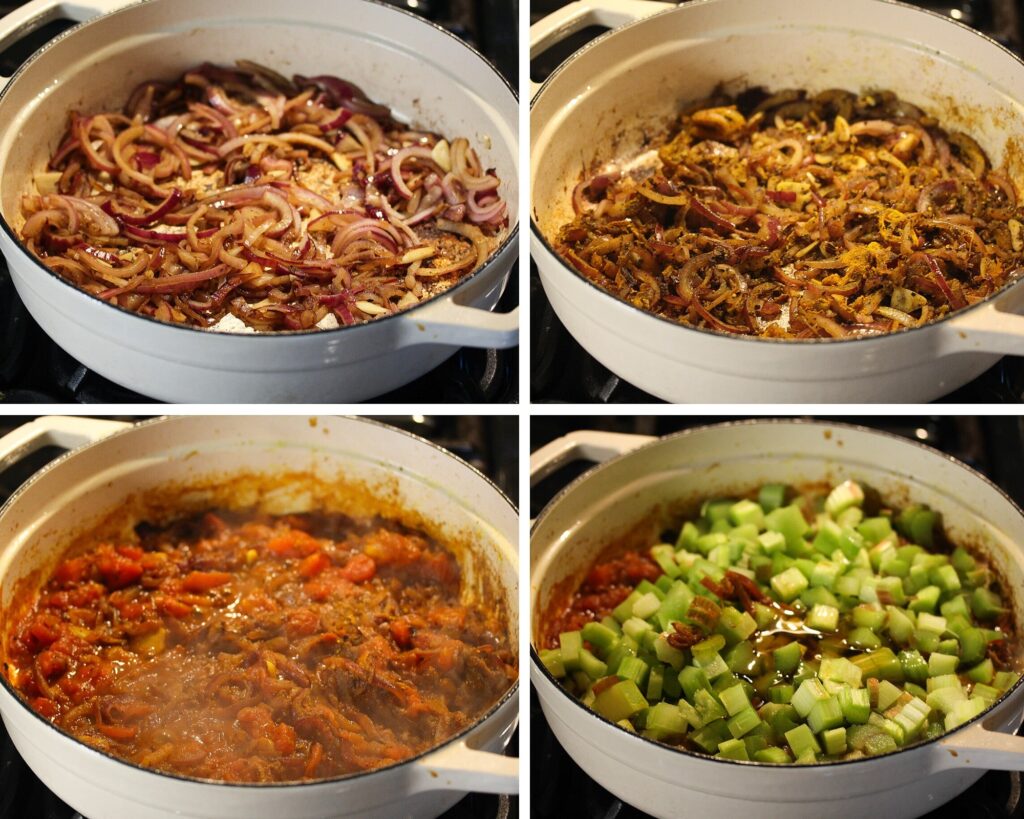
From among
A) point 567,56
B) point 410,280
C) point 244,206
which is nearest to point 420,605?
point 410,280

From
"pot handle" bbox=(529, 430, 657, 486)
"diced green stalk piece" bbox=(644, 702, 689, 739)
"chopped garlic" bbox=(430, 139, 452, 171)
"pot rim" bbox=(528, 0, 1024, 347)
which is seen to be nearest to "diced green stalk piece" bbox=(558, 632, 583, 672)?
"diced green stalk piece" bbox=(644, 702, 689, 739)

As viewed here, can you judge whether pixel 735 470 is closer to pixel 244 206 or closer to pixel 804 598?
pixel 804 598

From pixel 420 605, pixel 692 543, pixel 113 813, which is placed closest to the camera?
pixel 113 813

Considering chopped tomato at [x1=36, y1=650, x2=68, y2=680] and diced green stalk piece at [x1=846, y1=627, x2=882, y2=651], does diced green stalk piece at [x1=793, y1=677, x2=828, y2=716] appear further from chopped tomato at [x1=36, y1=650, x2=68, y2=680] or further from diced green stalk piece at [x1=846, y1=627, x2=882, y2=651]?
chopped tomato at [x1=36, y1=650, x2=68, y2=680]

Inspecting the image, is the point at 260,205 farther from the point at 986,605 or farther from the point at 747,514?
the point at 986,605

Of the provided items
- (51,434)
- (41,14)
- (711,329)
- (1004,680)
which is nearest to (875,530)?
(1004,680)

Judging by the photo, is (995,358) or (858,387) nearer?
(858,387)
